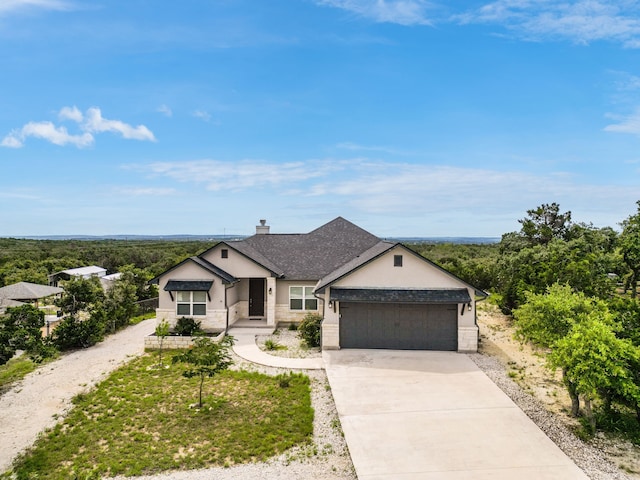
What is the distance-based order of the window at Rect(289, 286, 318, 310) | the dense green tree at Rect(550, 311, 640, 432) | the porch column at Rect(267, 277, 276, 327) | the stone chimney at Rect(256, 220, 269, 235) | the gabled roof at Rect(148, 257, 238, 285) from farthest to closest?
the stone chimney at Rect(256, 220, 269, 235), the window at Rect(289, 286, 318, 310), the porch column at Rect(267, 277, 276, 327), the gabled roof at Rect(148, 257, 238, 285), the dense green tree at Rect(550, 311, 640, 432)

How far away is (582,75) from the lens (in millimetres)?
18734

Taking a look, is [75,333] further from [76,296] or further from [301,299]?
[301,299]

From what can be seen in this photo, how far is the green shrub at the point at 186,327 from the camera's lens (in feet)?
61.1

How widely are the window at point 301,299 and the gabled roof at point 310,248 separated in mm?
770

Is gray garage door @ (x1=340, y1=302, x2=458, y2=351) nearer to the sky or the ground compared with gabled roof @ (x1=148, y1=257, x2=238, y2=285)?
nearer to the ground

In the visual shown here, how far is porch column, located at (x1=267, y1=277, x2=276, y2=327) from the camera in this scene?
2083cm

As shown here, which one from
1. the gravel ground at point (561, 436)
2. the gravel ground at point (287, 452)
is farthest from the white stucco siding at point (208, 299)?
the gravel ground at point (561, 436)

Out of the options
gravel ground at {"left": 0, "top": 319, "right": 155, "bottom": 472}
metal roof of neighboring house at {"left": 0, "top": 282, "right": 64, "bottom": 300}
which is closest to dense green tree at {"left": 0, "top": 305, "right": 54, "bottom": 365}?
gravel ground at {"left": 0, "top": 319, "right": 155, "bottom": 472}

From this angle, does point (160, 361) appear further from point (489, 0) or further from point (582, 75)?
point (582, 75)

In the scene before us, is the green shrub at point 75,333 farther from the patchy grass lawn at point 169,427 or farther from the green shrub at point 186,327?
the patchy grass lawn at point 169,427

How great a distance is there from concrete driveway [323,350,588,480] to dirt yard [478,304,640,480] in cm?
113

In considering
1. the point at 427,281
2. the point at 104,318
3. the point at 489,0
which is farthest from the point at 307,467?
the point at 489,0

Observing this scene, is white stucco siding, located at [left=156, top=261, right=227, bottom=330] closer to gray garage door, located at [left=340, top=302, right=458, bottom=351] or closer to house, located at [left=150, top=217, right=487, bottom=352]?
house, located at [left=150, top=217, right=487, bottom=352]

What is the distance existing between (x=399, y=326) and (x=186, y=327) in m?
10.4
